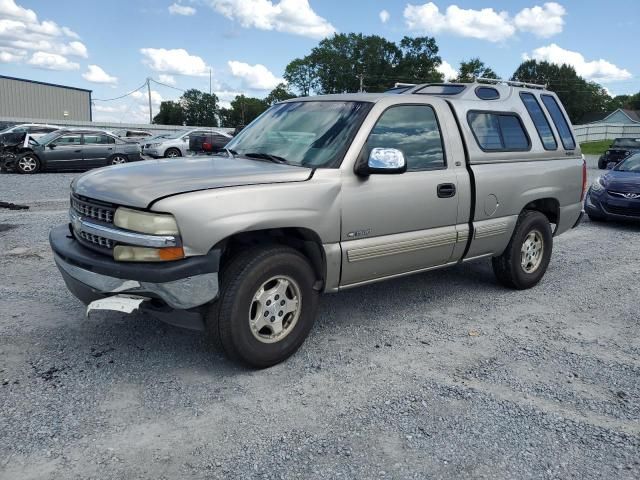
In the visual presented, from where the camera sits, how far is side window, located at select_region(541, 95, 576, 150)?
5.86 meters

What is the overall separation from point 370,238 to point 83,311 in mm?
2500

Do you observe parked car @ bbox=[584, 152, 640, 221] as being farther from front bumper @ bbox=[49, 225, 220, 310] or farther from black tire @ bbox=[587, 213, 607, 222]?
front bumper @ bbox=[49, 225, 220, 310]

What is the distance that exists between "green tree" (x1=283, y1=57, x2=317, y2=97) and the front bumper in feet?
310

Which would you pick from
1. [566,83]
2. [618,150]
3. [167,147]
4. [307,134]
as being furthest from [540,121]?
[566,83]

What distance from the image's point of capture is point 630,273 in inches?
256

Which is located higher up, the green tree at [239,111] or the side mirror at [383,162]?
the green tree at [239,111]

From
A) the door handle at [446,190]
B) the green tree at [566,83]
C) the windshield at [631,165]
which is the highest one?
the green tree at [566,83]

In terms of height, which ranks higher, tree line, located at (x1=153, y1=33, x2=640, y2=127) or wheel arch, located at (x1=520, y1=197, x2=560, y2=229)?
tree line, located at (x1=153, y1=33, x2=640, y2=127)

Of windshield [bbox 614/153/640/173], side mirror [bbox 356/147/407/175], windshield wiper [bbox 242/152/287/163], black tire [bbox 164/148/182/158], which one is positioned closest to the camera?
side mirror [bbox 356/147/407/175]

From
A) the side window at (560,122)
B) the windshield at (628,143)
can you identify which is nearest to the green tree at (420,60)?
the windshield at (628,143)

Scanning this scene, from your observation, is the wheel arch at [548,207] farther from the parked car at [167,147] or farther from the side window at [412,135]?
the parked car at [167,147]

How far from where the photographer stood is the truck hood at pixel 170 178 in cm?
330

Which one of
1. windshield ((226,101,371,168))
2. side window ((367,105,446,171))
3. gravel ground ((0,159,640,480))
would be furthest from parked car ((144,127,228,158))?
side window ((367,105,446,171))

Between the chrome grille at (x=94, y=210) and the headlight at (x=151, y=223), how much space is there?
7.7 inches
